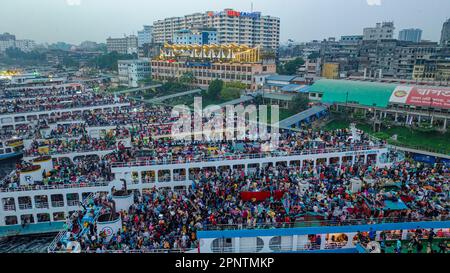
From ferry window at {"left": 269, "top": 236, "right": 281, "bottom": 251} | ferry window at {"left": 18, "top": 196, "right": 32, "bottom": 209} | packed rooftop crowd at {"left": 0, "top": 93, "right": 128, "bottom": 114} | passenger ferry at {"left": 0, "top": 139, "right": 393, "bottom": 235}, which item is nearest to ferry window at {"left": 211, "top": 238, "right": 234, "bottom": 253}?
ferry window at {"left": 269, "top": 236, "right": 281, "bottom": 251}

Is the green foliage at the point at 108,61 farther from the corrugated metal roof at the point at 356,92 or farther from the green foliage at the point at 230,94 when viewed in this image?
the corrugated metal roof at the point at 356,92

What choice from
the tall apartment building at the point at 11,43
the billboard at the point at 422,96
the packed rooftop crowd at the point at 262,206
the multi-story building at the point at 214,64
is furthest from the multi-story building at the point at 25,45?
the packed rooftop crowd at the point at 262,206

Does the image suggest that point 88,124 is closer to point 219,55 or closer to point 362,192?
point 362,192

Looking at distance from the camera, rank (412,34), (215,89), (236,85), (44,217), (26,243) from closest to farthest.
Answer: (26,243) < (44,217) < (215,89) < (236,85) < (412,34)

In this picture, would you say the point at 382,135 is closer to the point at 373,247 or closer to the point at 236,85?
the point at 373,247

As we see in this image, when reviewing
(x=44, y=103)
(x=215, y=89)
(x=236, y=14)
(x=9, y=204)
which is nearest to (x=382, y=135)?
(x=215, y=89)
